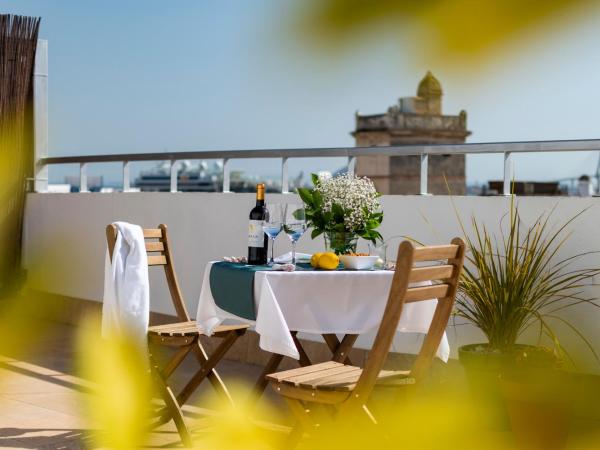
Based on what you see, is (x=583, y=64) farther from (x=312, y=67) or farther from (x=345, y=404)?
(x=345, y=404)

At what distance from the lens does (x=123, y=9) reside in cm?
2969

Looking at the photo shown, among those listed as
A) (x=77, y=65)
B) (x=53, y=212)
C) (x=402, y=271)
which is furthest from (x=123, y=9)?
(x=402, y=271)

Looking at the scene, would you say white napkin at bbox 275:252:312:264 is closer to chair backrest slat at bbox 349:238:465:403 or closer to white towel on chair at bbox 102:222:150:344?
white towel on chair at bbox 102:222:150:344

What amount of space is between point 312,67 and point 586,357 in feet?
114

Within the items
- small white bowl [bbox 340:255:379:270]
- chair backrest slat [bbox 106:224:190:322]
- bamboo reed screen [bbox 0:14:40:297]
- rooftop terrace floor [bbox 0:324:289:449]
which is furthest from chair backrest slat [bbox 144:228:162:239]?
bamboo reed screen [bbox 0:14:40:297]

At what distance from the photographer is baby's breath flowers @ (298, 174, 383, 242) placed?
347 centimetres

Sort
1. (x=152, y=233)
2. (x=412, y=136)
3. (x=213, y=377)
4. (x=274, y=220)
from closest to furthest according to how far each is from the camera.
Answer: (x=274, y=220), (x=213, y=377), (x=152, y=233), (x=412, y=136)

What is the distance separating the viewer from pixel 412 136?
177ft

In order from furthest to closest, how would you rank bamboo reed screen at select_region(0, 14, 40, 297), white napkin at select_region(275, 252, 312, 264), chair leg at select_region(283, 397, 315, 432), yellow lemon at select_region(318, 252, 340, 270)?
bamboo reed screen at select_region(0, 14, 40, 297) < white napkin at select_region(275, 252, 312, 264) < yellow lemon at select_region(318, 252, 340, 270) < chair leg at select_region(283, 397, 315, 432)

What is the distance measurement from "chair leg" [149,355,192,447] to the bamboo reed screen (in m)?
3.89

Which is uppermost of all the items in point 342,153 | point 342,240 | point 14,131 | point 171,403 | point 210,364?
point 14,131

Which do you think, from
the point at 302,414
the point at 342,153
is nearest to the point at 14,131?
the point at 342,153

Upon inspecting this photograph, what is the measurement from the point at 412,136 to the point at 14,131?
1889 inches

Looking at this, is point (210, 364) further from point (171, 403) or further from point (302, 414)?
point (302, 414)
